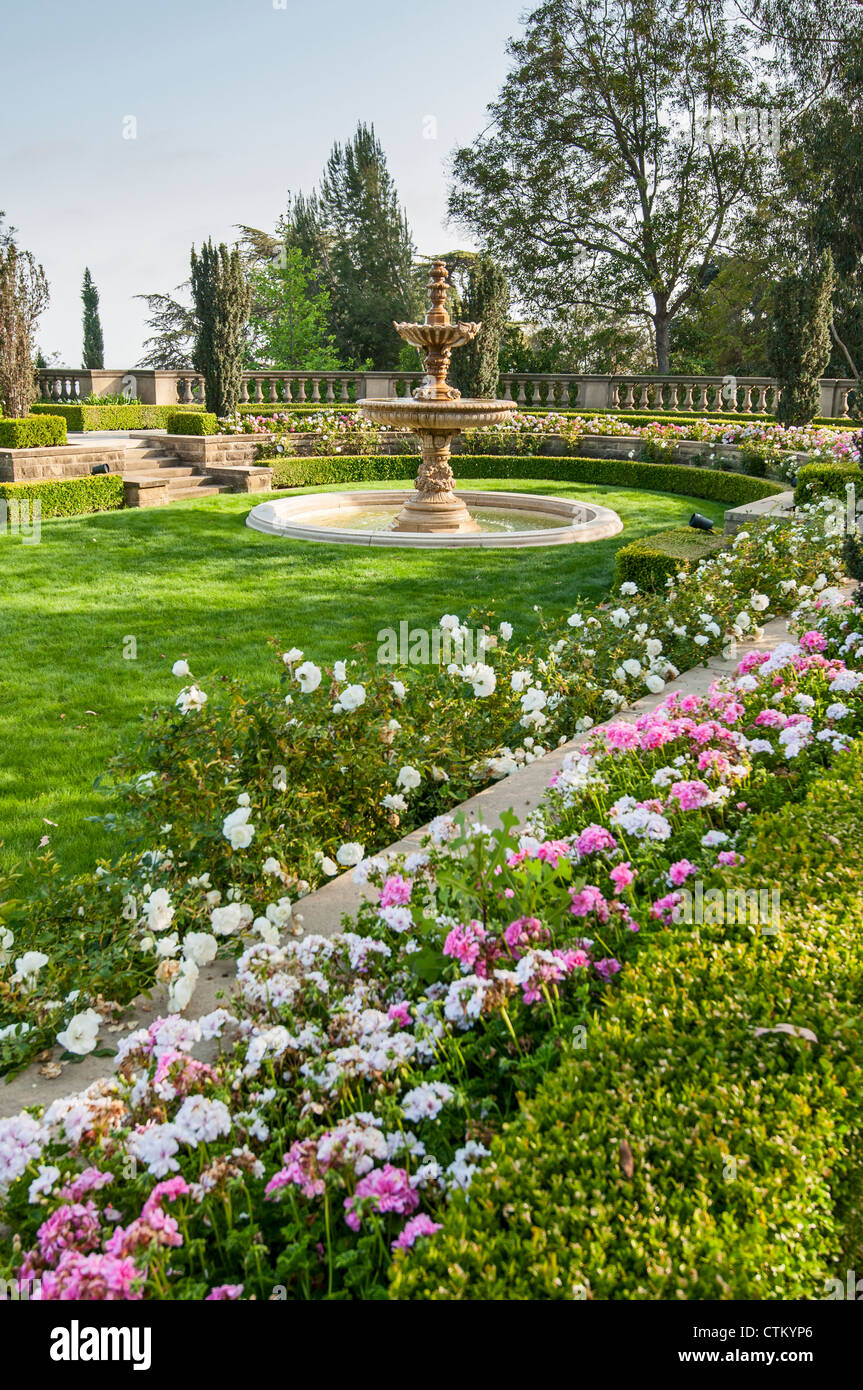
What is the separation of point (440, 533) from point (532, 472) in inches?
289

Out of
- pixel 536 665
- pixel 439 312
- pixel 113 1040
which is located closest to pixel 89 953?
pixel 113 1040

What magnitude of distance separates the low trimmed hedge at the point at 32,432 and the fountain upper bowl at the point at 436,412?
551cm

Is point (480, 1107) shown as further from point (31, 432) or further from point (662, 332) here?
point (662, 332)

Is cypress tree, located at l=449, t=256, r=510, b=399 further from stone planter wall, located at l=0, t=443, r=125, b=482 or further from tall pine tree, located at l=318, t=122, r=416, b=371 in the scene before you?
tall pine tree, located at l=318, t=122, r=416, b=371

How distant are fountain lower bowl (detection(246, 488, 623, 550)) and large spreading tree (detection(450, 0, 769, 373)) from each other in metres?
21.3

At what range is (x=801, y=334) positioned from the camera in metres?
18.1

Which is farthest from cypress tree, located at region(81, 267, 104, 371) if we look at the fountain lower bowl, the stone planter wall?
the fountain lower bowl

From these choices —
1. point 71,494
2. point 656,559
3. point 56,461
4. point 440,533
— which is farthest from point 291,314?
point 656,559

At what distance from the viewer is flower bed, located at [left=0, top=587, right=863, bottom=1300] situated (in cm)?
207

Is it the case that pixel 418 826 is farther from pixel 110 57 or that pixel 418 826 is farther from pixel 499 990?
pixel 110 57

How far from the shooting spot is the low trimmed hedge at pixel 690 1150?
1964 millimetres

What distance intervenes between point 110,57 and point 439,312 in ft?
64.7

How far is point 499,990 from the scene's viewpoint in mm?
2781
